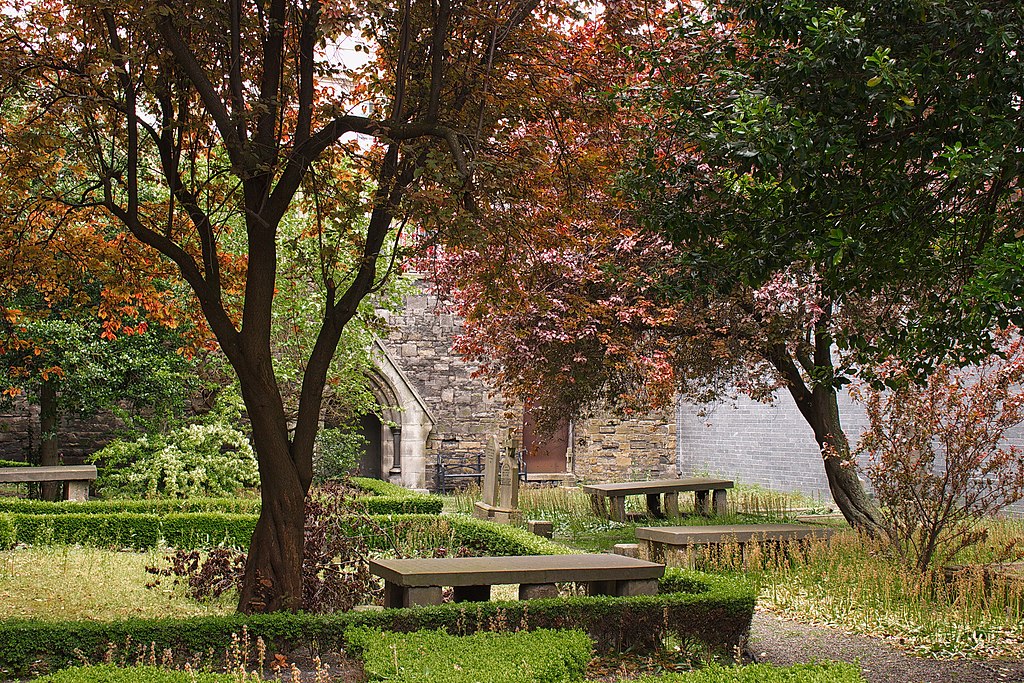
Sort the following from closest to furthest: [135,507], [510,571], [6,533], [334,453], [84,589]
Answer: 1. [510,571]
2. [84,589]
3. [6,533]
4. [135,507]
5. [334,453]

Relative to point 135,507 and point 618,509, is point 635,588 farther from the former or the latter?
point 618,509

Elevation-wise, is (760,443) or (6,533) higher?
(760,443)

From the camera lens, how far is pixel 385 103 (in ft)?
28.3

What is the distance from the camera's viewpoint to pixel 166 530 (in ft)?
37.4

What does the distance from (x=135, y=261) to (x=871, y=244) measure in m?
6.79

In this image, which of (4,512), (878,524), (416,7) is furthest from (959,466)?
(4,512)

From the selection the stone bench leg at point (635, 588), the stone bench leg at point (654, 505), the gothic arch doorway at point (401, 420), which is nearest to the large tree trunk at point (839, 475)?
the stone bench leg at point (654, 505)

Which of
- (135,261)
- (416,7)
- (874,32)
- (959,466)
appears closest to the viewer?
(874,32)

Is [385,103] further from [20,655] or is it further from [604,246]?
[20,655]

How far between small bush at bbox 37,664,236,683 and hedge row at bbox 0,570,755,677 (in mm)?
888

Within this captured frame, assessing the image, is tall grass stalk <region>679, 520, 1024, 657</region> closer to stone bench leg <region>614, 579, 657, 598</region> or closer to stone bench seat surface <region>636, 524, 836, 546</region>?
stone bench seat surface <region>636, 524, 836, 546</region>

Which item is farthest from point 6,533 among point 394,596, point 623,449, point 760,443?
point 623,449

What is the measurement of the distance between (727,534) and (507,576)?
4.15 m

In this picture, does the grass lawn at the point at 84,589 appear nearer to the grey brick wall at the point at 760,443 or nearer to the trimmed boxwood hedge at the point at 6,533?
the trimmed boxwood hedge at the point at 6,533
